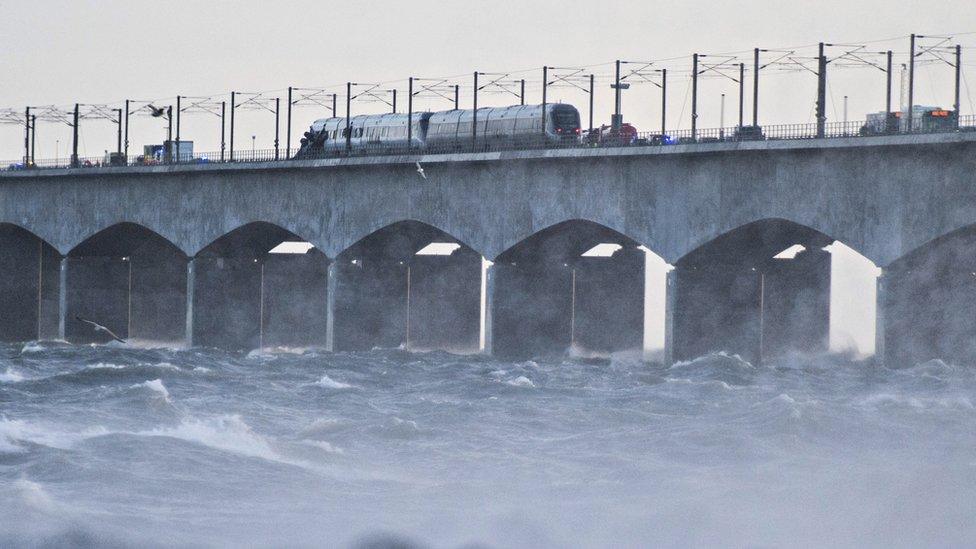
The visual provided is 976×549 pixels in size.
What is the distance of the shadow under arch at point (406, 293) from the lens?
78250 mm

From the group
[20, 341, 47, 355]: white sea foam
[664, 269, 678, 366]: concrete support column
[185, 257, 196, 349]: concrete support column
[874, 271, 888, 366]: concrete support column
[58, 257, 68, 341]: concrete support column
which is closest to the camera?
[874, 271, 888, 366]: concrete support column

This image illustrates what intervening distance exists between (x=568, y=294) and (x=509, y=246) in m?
7.23

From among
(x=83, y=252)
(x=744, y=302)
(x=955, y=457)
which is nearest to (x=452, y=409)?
(x=955, y=457)

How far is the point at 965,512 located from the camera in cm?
2339

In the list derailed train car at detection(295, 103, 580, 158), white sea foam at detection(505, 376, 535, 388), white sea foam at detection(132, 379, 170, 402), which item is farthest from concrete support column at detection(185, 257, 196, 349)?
white sea foam at detection(505, 376, 535, 388)

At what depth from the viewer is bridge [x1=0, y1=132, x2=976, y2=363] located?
55938mm

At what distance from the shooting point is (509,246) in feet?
225

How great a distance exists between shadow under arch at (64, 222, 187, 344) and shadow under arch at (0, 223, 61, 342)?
5312mm

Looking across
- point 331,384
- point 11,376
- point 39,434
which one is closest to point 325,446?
point 39,434

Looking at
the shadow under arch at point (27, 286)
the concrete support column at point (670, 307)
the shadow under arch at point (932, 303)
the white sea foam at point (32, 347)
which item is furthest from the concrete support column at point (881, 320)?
the shadow under arch at point (27, 286)

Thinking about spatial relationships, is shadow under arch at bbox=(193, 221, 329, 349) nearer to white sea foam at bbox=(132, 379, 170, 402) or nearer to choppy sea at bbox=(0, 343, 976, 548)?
choppy sea at bbox=(0, 343, 976, 548)

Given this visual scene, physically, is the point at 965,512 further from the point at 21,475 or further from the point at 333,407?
the point at 333,407

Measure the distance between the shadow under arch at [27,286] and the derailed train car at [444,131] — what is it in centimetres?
2388

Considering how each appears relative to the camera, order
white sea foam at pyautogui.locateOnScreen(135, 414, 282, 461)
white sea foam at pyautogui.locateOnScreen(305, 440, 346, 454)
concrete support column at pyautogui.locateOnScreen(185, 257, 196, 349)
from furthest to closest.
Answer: concrete support column at pyautogui.locateOnScreen(185, 257, 196, 349) < white sea foam at pyautogui.locateOnScreen(305, 440, 346, 454) < white sea foam at pyautogui.locateOnScreen(135, 414, 282, 461)
